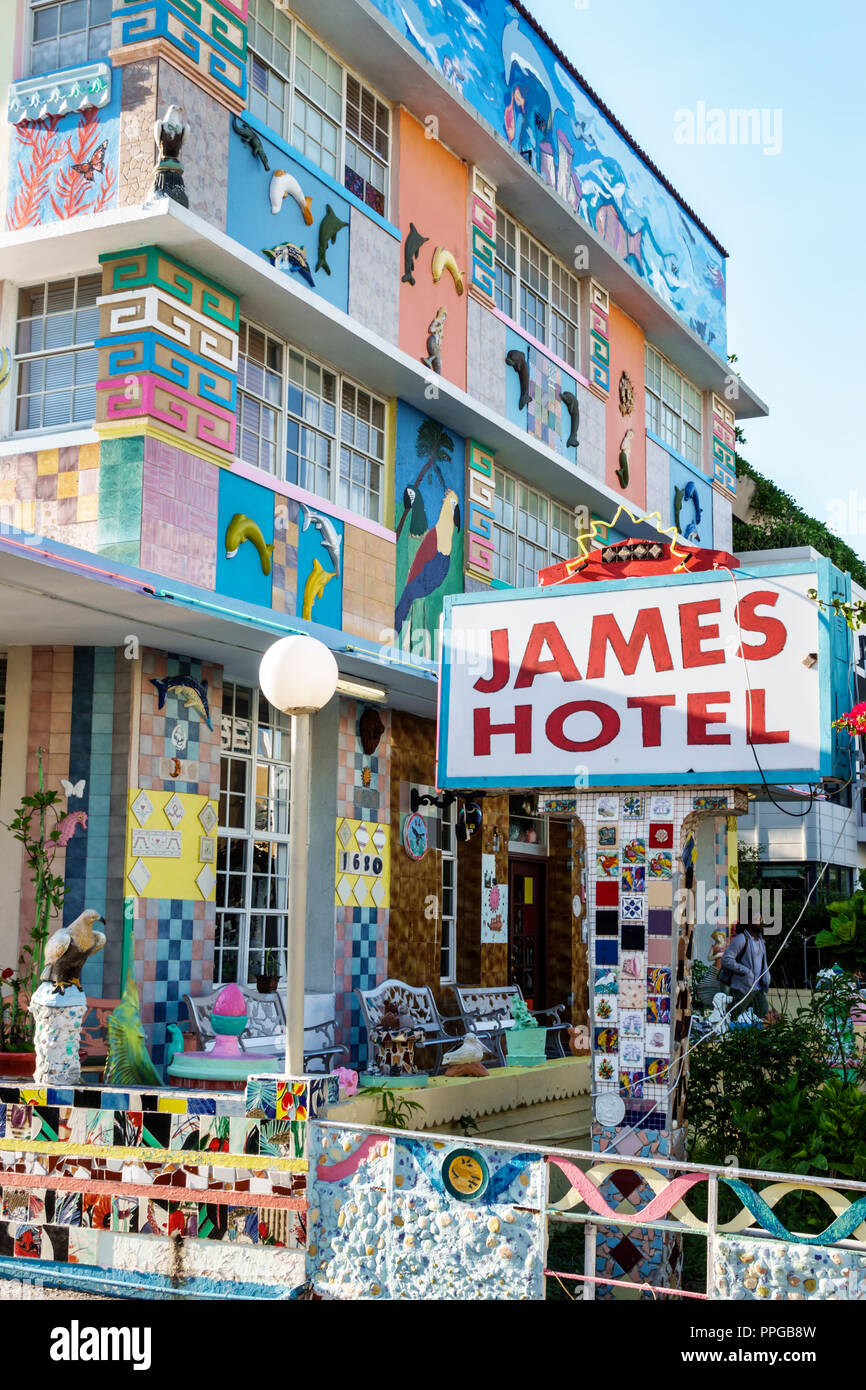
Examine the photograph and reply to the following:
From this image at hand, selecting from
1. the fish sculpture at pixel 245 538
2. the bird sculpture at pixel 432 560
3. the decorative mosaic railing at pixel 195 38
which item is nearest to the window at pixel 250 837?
the fish sculpture at pixel 245 538

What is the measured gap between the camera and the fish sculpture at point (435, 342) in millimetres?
14664

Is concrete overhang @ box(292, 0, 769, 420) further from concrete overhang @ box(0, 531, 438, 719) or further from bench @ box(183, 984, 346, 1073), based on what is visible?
bench @ box(183, 984, 346, 1073)

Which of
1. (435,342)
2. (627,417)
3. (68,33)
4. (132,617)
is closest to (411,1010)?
(132,617)

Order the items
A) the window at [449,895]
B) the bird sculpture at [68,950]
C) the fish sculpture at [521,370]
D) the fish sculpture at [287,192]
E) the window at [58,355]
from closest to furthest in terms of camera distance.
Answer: the bird sculpture at [68,950] → the window at [58,355] → the fish sculpture at [287,192] → the window at [449,895] → the fish sculpture at [521,370]

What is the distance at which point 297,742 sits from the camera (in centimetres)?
720

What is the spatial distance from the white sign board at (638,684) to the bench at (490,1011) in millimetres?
5535

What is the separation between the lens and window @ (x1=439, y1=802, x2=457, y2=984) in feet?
51.2

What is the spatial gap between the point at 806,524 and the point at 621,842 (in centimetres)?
2590

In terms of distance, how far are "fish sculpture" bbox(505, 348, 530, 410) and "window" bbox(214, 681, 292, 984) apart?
19.7 ft

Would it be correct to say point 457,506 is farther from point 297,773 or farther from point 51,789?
point 297,773

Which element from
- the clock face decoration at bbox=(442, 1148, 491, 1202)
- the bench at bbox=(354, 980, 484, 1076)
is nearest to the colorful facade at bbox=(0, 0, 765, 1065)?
the bench at bbox=(354, 980, 484, 1076)

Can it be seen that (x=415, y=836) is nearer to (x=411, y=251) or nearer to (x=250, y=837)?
(x=250, y=837)

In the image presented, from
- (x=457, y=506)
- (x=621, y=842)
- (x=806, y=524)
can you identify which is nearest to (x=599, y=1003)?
(x=621, y=842)

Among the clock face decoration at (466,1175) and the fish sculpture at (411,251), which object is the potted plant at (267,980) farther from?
the fish sculpture at (411,251)
